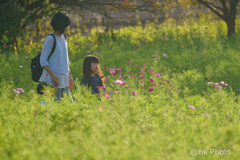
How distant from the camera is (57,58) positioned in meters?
3.54

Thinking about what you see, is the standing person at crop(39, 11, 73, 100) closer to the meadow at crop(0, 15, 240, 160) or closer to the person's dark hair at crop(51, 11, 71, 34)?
the person's dark hair at crop(51, 11, 71, 34)

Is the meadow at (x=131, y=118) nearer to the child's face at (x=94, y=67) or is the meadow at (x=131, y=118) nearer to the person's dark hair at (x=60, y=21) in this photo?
the child's face at (x=94, y=67)

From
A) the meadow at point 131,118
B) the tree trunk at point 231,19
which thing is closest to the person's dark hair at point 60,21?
the meadow at point 131,118

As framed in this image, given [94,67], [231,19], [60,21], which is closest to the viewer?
[60,21]

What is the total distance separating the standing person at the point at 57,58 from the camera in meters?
3.45

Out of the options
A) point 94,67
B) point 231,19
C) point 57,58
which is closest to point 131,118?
point 57,58

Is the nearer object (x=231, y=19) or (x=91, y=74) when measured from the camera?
(x=91, y=74)

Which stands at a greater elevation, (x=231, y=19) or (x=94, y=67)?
(x=94, y=67)

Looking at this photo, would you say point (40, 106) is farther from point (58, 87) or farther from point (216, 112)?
point (216, 112)

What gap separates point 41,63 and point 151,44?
19.0ft

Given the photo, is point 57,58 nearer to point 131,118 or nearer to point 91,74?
point 91,74

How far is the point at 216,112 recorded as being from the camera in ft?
11.0

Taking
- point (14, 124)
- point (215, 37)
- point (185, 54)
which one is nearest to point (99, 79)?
point (14, 124)

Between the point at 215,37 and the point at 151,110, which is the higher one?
the point at 151,110
